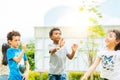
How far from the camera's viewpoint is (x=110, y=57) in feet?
15.7

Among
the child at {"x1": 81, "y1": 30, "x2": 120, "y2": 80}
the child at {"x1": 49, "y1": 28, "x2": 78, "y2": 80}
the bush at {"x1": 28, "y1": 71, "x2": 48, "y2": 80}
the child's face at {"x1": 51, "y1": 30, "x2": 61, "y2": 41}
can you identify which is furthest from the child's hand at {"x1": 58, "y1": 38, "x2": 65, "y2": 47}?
the bush at {"x1": 28, "y1": 71, "x2": 48, "y2": 80}

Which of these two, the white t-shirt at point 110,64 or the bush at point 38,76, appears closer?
the white t-shirt at point 110,64

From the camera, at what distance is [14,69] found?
16.5 ft

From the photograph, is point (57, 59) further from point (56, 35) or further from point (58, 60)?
point (56, 35)

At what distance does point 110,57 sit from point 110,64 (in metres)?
0.09

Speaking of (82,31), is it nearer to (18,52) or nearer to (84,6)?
(84,6)

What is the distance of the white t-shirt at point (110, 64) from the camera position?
4.74 meters

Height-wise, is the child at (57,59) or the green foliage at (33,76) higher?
the child at (57,59)

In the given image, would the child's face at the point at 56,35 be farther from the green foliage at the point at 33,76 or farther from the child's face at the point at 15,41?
the green foliage at the point at 33,76

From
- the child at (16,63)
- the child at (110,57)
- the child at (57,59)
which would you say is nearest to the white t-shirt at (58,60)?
the child at (57,59)

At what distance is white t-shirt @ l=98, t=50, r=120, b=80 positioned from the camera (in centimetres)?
474

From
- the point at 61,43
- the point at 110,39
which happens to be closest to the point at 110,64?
the point at 110,39

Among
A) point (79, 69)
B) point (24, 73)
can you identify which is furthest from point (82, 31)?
point (24, 73)

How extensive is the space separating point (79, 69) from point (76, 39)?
3.43 feet
